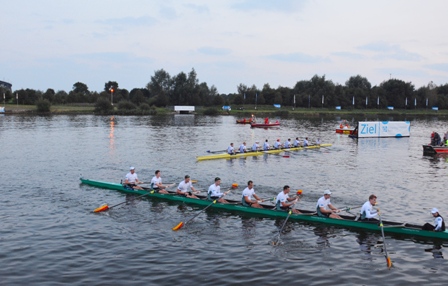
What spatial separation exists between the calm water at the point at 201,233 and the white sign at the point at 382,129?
79.8 feet

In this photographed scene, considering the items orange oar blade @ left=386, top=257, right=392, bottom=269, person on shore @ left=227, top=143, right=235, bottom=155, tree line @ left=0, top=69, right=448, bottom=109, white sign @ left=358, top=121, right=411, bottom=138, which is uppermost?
tree line @ left=0, top=69, right=448, bottom=109

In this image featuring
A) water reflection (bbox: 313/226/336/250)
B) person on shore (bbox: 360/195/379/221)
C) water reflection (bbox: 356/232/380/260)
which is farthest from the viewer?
person on shore (bbox: 360/195/379/221)

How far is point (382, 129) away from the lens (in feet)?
212

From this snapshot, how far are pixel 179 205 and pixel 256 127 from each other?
201 ft

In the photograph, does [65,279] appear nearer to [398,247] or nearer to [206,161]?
[398,247]

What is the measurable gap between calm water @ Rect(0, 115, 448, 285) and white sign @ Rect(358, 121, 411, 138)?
79.8 ft

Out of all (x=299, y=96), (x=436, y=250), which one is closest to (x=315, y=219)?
(x=436, y=250)

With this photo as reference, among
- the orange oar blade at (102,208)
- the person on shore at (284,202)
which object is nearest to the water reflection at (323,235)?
the person on shore at (284,202)

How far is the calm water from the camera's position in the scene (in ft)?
50.2

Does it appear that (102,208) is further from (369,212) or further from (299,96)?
(299,96)

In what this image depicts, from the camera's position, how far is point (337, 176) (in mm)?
33281

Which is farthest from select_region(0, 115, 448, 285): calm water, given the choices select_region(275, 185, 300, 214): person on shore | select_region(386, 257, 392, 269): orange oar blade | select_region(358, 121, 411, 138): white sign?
select_region(358, 121, 411, 138): white sign

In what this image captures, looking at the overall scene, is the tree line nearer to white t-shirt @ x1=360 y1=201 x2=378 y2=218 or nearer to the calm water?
the calm water

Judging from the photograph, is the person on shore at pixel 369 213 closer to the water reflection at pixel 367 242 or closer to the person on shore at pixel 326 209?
the water reflection at pixel 367 242
